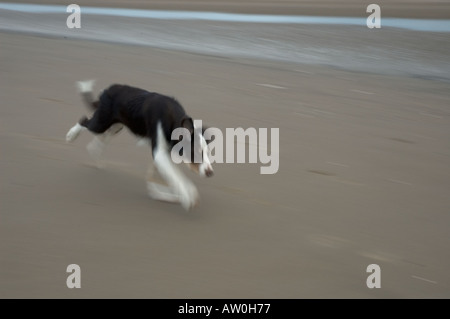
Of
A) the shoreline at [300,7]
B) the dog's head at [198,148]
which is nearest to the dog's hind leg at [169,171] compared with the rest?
the dog's head at [198,148]

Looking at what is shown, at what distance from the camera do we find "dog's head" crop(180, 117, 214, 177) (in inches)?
256

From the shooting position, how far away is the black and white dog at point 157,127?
6566 mm

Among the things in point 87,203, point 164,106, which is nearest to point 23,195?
point 87,203

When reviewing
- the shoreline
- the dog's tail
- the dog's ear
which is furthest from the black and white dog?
the shoreline

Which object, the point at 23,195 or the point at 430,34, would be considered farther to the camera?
the point at 430,34

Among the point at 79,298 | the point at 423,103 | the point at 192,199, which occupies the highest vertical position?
the point at 423,103

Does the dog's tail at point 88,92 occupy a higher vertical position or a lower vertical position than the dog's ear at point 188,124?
higher

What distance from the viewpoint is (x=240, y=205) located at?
23.8ft

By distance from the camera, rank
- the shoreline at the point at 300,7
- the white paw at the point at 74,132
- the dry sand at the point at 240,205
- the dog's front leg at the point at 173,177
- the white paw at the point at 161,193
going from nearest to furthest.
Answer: the dry sand at the point at 240,205 < the dog's front leg at the point at 173,177 < the white paw at the point at 161,193 < the white paw at the point at 74,132 < the shoreline at the point at 300,7

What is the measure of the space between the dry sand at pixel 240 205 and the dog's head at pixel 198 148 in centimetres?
53

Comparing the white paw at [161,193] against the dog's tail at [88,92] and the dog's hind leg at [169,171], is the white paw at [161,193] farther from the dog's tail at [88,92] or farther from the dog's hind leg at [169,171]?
the dog's tail at [88,92]

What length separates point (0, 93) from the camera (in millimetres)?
10305

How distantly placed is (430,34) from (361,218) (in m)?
12.5

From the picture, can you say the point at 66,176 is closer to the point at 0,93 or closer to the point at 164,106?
the point at 164,106
